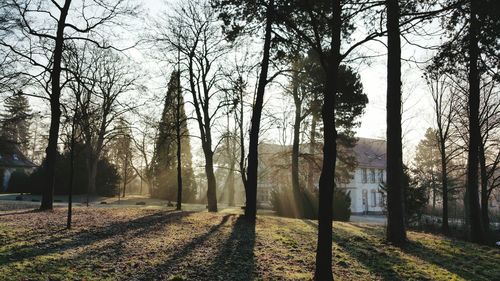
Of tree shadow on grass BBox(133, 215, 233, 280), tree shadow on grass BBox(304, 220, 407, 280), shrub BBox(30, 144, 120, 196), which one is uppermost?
shrub BBox(30, 144, 120, 196)

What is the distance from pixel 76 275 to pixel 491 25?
34.5ft

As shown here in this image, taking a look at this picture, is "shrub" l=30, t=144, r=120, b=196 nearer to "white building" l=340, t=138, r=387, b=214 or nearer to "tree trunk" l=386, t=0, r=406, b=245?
"white building" l=340, t=138, r=387, b=214

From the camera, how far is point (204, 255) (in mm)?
8172

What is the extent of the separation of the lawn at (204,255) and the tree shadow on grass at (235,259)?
2 cm

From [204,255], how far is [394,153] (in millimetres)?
6104

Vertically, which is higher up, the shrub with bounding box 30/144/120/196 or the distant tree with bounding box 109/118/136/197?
the distant tree with bounding box 109/118/136/197

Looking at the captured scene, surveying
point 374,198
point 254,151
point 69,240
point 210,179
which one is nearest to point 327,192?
point 69,240

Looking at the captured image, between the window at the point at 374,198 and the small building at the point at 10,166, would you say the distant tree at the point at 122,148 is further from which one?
the window at the point at 374,198

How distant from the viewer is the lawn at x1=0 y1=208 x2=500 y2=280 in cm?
666

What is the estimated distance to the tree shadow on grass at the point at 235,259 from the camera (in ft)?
22.5

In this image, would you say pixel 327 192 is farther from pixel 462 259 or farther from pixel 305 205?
pixel 305 205

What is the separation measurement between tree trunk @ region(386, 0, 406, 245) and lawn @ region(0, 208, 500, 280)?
58 cm

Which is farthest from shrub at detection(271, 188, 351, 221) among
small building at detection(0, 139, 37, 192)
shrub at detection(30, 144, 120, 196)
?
small building at detection(0, 139, 37, 192)

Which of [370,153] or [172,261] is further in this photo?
[370,153]
